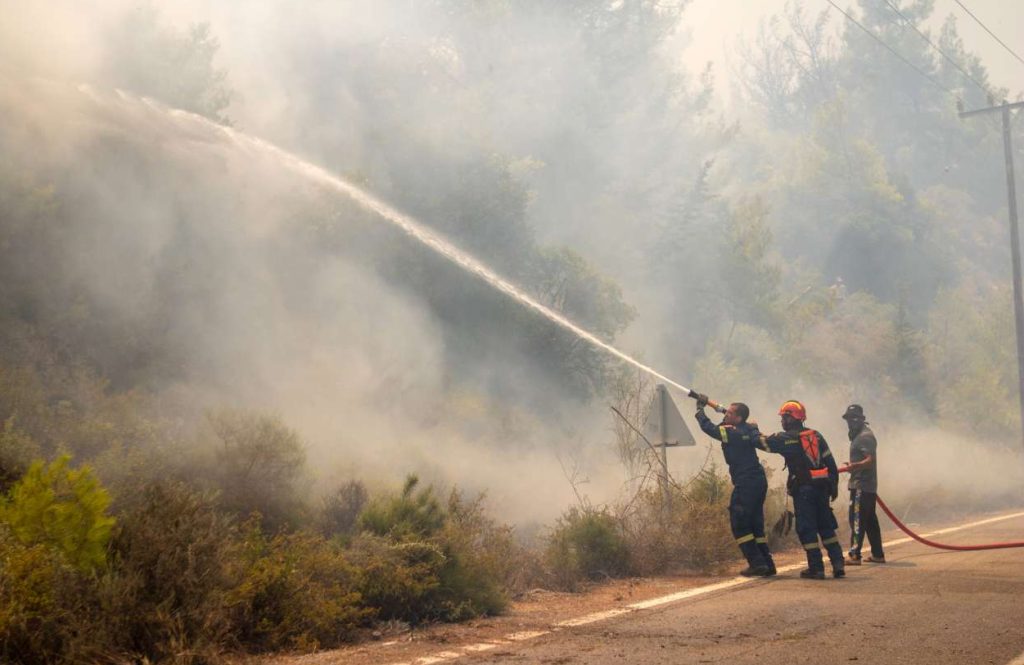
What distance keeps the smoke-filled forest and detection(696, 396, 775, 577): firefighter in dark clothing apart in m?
0.88

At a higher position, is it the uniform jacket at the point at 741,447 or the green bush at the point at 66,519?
the uniform jacket at the point at 741,447

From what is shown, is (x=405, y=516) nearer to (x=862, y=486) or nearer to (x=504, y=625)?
(x=504, y=625)

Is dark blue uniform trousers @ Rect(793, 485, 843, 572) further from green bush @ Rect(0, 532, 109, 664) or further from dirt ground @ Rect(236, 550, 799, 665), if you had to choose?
green bush @ Rect(0, 532, 109, 664)

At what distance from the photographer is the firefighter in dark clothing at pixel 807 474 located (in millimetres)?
9727

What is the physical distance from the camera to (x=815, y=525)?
382 inches

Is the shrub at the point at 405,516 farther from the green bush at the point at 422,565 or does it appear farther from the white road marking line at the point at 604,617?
the white road marking line at the point at 604,617

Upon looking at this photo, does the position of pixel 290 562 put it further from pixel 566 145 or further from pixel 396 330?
pixel 566 145

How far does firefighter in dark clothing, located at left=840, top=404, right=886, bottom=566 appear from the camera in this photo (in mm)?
11008

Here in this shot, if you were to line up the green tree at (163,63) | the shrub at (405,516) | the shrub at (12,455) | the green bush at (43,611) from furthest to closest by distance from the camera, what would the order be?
1. the green tree at (163,63)
2. the shrub at (12,455)
3. the shrub at (405,516)
4. the green bush at (43,611)

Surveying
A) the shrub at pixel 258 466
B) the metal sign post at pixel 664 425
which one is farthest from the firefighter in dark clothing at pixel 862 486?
the shrub at pixel 258 466

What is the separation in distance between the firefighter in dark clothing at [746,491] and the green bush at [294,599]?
3.95 metres

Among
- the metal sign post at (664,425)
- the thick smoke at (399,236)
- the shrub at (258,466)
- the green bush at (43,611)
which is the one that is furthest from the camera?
the thick smoke at (399,236)

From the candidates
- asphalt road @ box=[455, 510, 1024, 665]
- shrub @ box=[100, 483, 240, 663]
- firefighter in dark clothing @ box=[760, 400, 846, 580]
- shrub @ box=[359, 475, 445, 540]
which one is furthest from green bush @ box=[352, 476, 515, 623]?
firefighter in dark clothing @ box=[760, 400, 846, 580]

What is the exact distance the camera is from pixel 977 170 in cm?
6438
